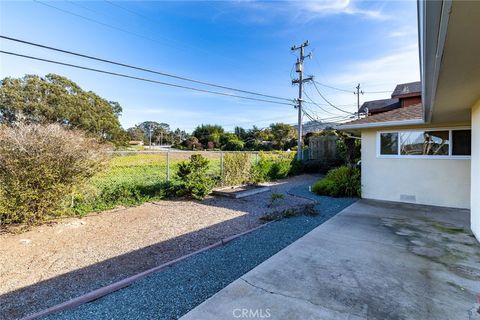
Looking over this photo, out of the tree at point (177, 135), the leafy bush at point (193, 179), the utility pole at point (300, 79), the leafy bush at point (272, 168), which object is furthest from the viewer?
the tree at point (177, 135)

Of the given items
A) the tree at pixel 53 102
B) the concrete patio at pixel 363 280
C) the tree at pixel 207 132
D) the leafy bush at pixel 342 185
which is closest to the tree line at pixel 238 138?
the tree at pixel 207 132

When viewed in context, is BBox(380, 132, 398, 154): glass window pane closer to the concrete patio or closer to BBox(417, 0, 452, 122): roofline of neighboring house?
the concrete patio

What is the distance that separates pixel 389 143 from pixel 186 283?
24.3 feet

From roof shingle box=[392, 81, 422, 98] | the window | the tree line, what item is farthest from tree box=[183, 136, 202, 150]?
the window

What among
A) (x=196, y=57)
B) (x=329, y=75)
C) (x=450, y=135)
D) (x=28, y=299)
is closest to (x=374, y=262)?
(x=28, y=299)

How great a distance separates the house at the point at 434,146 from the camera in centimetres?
325

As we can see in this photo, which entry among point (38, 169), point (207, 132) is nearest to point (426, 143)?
point (38, 169)

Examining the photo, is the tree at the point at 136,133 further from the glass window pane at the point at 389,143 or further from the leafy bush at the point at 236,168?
the glass window pane at the point at 389,143

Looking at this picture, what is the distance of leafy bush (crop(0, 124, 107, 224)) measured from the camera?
4641 mm

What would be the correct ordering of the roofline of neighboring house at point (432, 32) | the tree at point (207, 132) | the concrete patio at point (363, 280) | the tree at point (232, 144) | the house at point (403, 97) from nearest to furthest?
the roofline of neighboring house at point (432, 32)
the concrete patio at point (363, 280)
the house at point (403, 97)
the tree at point (232, 144)
the tree at point (207, 132)

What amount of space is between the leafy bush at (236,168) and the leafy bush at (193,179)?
1547 mm

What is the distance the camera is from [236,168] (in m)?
10.2

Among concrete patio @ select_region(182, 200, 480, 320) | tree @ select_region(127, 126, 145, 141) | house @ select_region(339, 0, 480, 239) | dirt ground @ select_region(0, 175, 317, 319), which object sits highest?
tree @ select_region(127, 126, 145, 141)

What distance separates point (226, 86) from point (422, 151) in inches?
305
